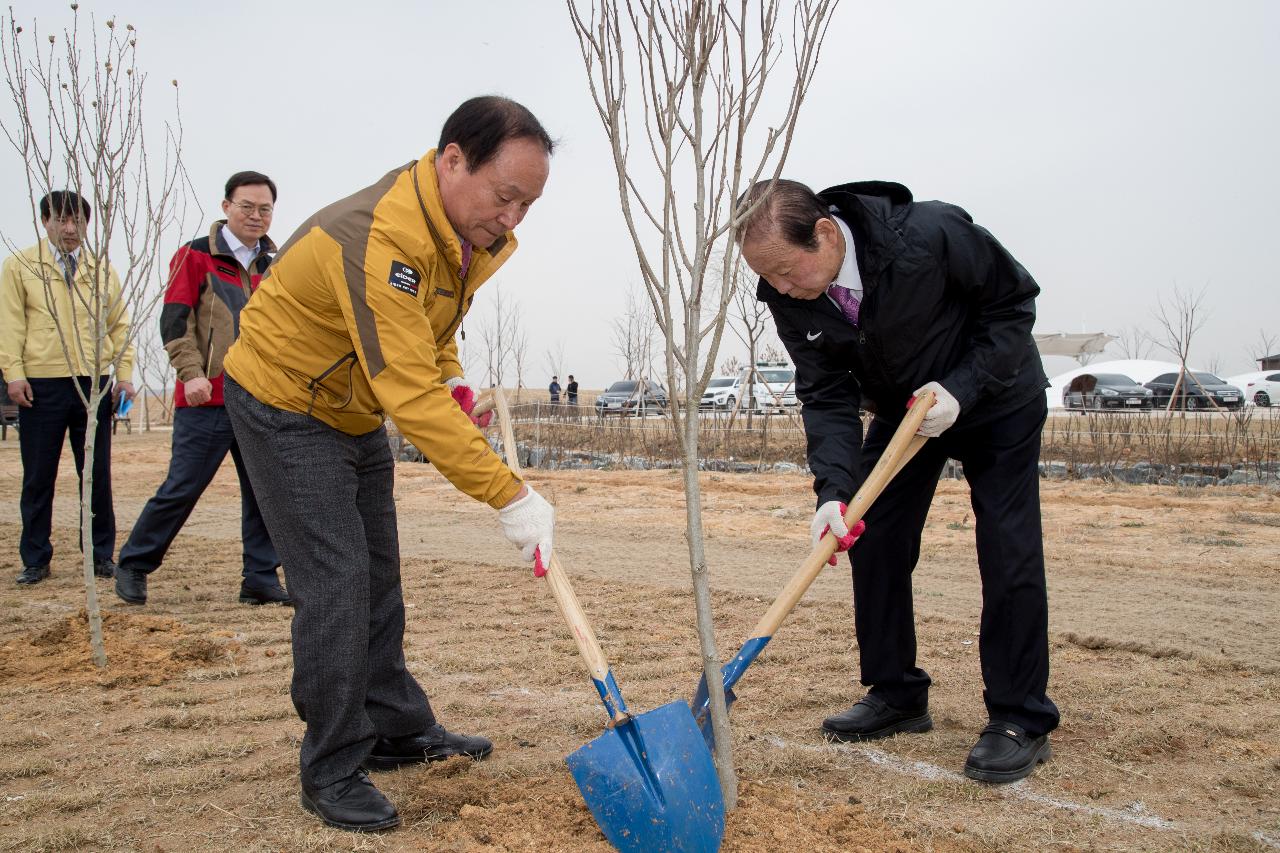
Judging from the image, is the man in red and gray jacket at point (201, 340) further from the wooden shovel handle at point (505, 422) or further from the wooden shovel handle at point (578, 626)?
the wooden shovel handle at point (578, 626)

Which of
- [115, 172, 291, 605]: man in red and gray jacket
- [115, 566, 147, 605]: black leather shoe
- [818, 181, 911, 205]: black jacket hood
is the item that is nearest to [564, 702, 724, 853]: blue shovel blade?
[818, 181, 911, 205]: black jacket hood

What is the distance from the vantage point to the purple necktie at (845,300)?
9.23ft

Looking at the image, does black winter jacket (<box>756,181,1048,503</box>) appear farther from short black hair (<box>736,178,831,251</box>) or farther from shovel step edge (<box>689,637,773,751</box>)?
shovel step edge (<box>689,637,773,751</box>)

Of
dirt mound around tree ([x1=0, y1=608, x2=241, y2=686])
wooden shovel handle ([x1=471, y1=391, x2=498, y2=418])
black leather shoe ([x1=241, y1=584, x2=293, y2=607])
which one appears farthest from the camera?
black leather shoe ([x1=241, y1=584, x2=293, y2=607])

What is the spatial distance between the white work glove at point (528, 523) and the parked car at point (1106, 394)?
73.6 feet

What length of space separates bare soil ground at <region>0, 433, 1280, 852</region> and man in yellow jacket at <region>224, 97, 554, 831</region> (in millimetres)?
338

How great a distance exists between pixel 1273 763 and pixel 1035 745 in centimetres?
66

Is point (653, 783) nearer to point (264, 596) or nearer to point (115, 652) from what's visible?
point (115, 652)

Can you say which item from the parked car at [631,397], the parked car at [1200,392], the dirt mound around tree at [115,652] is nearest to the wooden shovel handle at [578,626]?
the dirt mound around tree at [115,652]

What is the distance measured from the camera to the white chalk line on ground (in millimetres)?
2484

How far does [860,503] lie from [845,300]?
0.59 m

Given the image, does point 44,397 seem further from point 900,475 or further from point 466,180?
point 900,475

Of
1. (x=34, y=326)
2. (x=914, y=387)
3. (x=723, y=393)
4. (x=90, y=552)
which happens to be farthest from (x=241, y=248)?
(x=723, y=393)

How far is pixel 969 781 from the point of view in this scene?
274 centimetres
